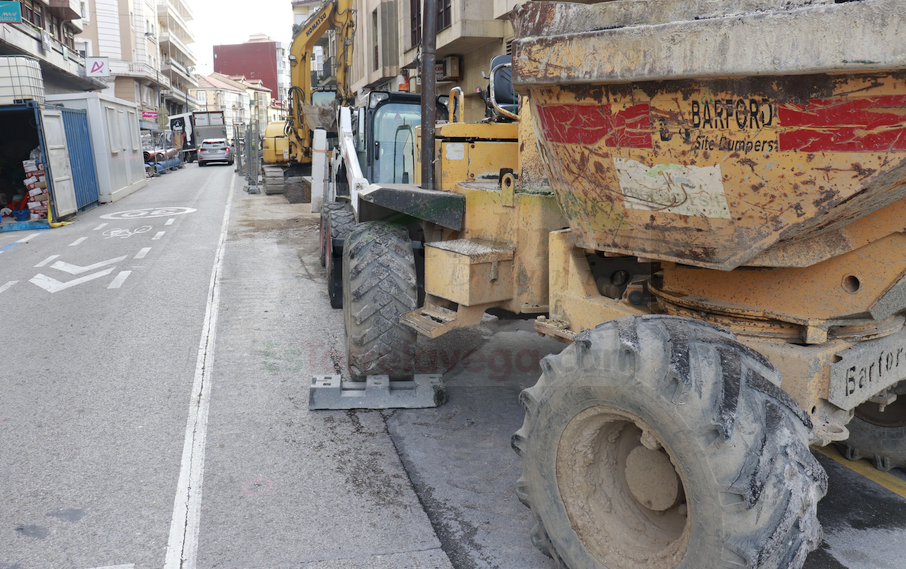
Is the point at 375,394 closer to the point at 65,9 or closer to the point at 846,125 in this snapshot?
the point at 846,125

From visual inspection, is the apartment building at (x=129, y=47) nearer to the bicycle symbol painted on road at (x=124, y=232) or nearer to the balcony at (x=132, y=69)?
the balcony at (x=132, y=69)

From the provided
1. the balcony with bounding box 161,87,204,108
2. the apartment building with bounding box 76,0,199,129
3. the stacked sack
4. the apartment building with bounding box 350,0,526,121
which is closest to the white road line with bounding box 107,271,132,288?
the apartment building with bounding box 350,0,526,121

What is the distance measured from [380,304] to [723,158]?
287 cm

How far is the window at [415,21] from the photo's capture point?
23.8 meters

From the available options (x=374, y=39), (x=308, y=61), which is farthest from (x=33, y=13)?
(x=308, y=61)

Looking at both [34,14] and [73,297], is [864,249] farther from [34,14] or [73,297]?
[34,14]

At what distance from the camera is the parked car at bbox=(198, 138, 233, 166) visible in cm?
4250

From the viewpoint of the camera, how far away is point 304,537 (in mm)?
3369

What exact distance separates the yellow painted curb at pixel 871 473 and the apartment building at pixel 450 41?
963cm

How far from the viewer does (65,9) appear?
1642 inches

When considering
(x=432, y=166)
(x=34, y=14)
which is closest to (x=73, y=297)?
(x=432, y=166)

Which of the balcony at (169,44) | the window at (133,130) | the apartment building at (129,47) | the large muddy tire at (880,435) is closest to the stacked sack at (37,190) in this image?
the window at (133,130)

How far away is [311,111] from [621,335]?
1442cm

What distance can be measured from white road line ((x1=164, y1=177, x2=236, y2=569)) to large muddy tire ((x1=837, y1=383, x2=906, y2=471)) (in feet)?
11.7
